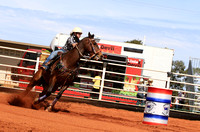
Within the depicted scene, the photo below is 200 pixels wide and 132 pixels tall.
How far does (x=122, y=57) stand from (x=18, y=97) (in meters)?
11.1

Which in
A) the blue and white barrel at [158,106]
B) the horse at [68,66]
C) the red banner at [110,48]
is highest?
the red banner at [110,48]

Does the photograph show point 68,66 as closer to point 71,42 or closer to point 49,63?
point 49,63

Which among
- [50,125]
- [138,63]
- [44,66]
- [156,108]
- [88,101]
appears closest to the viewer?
[50,125]

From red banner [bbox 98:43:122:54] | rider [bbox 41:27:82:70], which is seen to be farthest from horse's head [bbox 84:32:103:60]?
red banner [bbox 98:43:122:54]

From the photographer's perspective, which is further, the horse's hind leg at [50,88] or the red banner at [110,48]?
the red banner at [110,48]

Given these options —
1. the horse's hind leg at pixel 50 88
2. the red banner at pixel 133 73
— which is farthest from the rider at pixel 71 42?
the red banner at pixel 133 73

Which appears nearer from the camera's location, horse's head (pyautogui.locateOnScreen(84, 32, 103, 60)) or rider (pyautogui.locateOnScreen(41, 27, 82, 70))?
horse's head (pyautogui.locateOnScreen(84, 32, 103, 60))

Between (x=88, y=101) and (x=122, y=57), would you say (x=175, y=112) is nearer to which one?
(x=88, y=101)

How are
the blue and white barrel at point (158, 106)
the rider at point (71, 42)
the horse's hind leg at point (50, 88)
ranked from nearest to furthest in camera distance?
the blue and white barrel at point (158, 106) → the horse's hind leg at point (50, 88) → the rider at point (71, 42)

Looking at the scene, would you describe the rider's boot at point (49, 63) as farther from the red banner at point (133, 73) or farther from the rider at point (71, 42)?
the red banner at point (133, 73)

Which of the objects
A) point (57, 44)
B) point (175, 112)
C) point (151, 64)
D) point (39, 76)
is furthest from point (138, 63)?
point (39, 76)

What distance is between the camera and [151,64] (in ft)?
70.9

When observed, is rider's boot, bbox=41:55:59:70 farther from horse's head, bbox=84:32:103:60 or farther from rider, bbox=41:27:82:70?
horse's head, bbox=84:32:103:60

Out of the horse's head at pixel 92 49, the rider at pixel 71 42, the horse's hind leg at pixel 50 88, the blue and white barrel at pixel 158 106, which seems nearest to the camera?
the blue and white barrel at pixel 158 106
